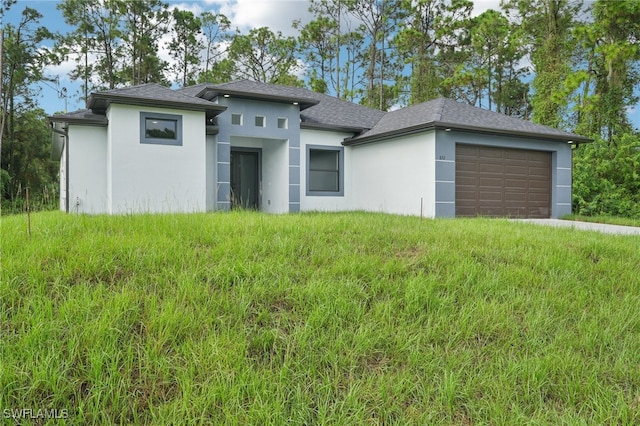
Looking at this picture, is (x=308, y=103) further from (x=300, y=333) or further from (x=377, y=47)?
(x=377, y=47)

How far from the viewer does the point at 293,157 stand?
13164 mm

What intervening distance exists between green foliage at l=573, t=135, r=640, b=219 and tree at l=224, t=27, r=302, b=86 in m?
17.8

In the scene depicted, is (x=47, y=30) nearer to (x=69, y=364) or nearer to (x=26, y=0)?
(x=26, y=0)

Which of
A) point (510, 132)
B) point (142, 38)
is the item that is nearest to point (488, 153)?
point (510, 132)

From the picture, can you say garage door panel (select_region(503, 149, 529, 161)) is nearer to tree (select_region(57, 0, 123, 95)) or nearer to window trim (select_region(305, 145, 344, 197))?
window trim (select_region(305, 145, 344, 197))

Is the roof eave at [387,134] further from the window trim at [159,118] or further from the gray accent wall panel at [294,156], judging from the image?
the window trim at [159,118]

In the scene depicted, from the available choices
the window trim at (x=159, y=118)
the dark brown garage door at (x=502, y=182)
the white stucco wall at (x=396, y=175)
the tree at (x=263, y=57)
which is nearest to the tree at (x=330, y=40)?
the tree at (x=263, y=57)

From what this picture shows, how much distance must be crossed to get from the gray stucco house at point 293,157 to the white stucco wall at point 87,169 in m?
0.03

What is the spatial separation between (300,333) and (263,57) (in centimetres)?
2793

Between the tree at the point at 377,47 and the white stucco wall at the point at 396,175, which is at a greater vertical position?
the tree at the point at 377,47

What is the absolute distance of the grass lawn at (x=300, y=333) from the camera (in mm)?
2520

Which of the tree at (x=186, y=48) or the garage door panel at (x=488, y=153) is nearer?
the garage door panel at (x=488, y=153)

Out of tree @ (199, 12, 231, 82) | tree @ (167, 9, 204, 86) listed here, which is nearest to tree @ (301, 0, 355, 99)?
tree @ (199, 12, 231, 82)

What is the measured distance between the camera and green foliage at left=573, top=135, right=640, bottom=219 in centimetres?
1483
